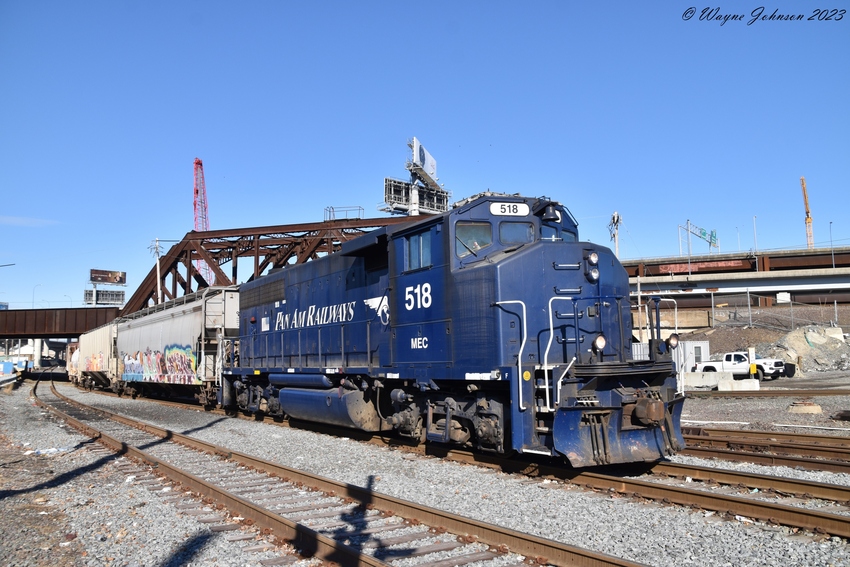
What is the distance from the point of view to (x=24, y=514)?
7328 mm

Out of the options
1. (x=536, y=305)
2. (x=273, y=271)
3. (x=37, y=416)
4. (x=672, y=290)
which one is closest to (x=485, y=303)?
(x=536, y=305)

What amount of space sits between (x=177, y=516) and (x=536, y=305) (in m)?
4.97

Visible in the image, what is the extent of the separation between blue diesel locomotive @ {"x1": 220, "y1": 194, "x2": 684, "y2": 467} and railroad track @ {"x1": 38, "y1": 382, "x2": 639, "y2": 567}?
1985 millimetres

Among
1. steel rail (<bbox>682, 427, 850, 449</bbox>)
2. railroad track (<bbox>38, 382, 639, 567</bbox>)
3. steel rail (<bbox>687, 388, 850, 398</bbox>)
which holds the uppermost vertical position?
railroad track (<bbox>38, 382, 639, 567</bbox>)

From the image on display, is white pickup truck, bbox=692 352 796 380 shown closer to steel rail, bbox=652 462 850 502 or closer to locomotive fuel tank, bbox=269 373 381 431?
locomotive fuel tank, bbox=269 373 381 431

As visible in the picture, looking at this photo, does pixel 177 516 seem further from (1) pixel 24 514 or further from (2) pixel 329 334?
(2) pixel 329 334

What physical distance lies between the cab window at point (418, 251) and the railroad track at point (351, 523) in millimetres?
A: 3477

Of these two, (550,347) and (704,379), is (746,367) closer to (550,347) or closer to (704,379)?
(704,379)

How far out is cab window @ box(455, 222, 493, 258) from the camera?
30.2 feet

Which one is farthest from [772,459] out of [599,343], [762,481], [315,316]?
[315,316]

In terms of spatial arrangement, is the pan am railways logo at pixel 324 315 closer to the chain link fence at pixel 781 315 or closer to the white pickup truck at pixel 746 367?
the white pickup truck at pixel 746 367

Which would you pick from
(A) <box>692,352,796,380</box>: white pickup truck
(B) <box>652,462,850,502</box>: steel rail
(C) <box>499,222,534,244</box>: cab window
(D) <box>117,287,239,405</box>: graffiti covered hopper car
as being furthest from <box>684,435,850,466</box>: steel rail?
(A) <box>692,352,796,380</box>: white pickup truck

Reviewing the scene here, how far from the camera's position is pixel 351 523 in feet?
21.3

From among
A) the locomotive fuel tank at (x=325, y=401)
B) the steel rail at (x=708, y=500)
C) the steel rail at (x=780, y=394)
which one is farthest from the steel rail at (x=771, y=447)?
the steel rail at (x=780, y=394)
